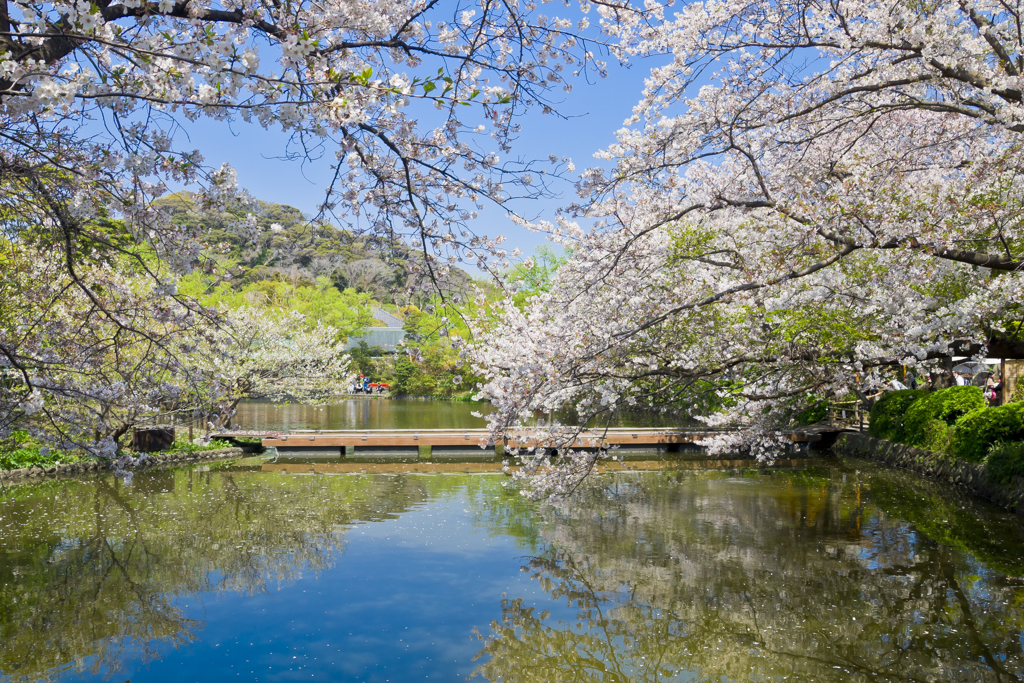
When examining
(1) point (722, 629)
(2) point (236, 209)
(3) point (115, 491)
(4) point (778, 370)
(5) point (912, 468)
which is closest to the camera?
(2) point (236, 209)

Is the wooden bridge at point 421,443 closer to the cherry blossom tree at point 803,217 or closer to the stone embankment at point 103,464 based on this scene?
the stone embankment at point 103,464

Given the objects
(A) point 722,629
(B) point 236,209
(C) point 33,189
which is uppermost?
(C) point 33,189

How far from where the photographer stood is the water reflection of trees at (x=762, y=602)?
18.4 feet

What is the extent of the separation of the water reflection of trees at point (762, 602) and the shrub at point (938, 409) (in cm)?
277

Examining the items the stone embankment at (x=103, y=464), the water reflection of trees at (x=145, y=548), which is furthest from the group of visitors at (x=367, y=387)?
the water reflection of trees at (x=145, y=548)

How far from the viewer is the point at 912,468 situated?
47.9 feet

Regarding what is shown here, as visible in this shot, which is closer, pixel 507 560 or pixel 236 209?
pixel 236 209

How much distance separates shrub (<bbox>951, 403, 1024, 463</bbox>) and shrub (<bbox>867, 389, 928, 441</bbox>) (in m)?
2.55

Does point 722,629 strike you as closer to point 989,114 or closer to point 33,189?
point 989,114

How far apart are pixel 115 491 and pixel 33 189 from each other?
10.5 metres

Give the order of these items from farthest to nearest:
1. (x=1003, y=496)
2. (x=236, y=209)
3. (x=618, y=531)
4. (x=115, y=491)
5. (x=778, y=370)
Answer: (x=115, y=491)
(x=1003, y=496)
(x=618, y=531)
(x=778, y=370)
(x=236, y=209)

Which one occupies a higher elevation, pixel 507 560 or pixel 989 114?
pixel 989 114

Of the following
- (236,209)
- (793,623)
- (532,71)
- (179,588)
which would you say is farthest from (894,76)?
(179,588)

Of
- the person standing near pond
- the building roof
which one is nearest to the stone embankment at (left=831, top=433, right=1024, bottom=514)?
the person standing near pond
